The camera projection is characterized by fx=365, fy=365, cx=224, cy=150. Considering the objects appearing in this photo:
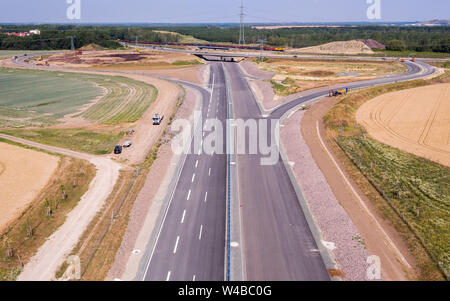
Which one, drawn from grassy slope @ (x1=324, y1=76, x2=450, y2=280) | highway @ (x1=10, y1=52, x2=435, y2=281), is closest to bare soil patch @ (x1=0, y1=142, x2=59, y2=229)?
highway @ (x1=10, y1=52, x2=435, y2=281)

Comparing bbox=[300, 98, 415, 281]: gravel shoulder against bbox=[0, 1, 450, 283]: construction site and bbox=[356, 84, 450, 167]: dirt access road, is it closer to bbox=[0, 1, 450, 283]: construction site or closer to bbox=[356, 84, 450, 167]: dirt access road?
bbox=[0, 1, 450, 283]: construction site

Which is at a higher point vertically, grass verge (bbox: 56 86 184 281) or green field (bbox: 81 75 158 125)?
green field (bbox: 81 75 158 125)

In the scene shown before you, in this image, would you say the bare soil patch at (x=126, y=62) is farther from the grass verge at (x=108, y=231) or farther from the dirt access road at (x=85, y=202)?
the grass verge at (x=108, y=231)

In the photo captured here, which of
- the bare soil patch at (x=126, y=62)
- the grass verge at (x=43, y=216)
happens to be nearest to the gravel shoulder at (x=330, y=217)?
the grass verge at (x=43, y=216)

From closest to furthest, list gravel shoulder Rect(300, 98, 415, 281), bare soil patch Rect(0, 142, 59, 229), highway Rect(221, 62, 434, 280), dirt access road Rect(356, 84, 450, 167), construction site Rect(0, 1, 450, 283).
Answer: gravel shoulder Rect(300, 98, 415, 281) < highway Rect(221, 62, 434, 280) < construction site Rect(0, 1, 450, 283) < bare soil patch Rect(0, 142, 59, 229) < dirt access road Rect(356, 84, 450, 167)

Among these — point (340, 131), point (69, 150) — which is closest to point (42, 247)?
point (69, 150)

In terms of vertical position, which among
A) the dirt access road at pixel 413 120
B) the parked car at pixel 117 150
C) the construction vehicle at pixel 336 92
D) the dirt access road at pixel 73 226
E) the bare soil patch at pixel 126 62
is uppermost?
the bare soil patch at pixel 126 62

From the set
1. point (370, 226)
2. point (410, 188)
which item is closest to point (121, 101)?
point (410, 188)
